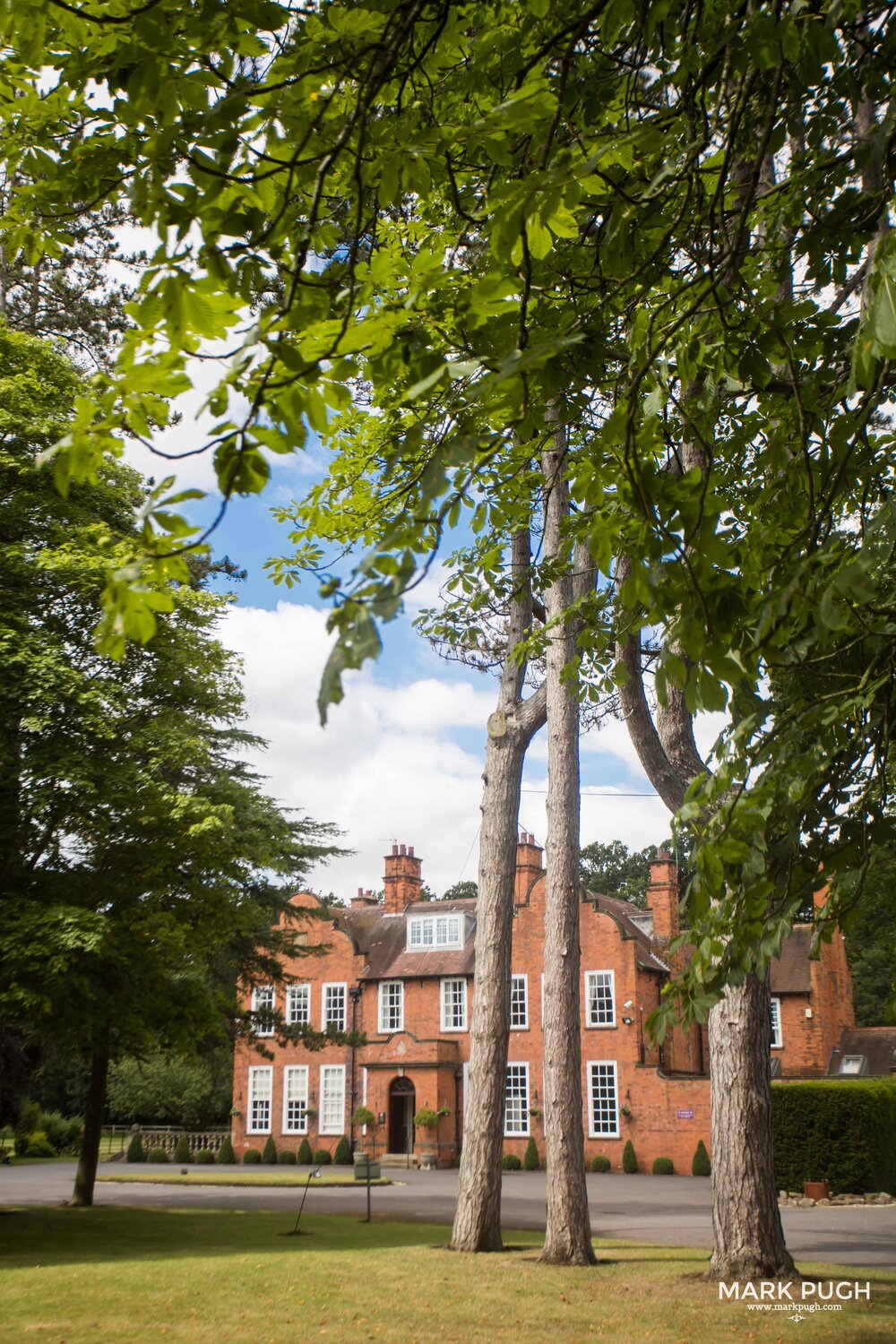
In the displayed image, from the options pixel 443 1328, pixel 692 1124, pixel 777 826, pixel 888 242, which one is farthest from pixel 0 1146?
pixel 888 242

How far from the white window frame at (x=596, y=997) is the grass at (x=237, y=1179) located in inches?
309

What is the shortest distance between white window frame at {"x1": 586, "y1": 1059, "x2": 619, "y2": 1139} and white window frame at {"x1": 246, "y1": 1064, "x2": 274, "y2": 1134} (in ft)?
37.3

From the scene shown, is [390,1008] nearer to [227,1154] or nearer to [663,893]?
[227,1154]

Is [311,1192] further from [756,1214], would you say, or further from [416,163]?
[416,163]

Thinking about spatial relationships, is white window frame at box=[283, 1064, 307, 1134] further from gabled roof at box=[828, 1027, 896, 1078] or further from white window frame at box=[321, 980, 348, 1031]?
gabled roof at box=[828, 1027, 896, 1078]

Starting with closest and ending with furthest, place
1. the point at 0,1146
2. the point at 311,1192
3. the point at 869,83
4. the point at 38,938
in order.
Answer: the point at 869,83 → the point at 38,938 → the point at 311,1192 → the point at 0,1146

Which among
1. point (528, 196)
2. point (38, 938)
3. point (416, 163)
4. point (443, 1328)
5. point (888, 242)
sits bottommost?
point (443, 1328)

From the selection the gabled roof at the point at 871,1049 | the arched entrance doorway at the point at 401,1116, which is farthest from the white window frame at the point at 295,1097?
the gabled roof at the point at 871,1049

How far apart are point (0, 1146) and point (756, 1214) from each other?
3338cm

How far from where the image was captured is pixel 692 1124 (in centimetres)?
2944

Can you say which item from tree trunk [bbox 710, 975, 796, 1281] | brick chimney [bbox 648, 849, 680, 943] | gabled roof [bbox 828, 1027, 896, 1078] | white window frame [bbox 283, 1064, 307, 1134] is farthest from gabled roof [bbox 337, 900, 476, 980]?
tree trunk [bbox 710, 975, 796, 1281]

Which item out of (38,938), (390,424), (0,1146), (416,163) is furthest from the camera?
(0,1146)

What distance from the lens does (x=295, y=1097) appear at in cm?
3669

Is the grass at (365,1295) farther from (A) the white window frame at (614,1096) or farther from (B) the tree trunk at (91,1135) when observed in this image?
(A) the white window frame at (614,1096)
